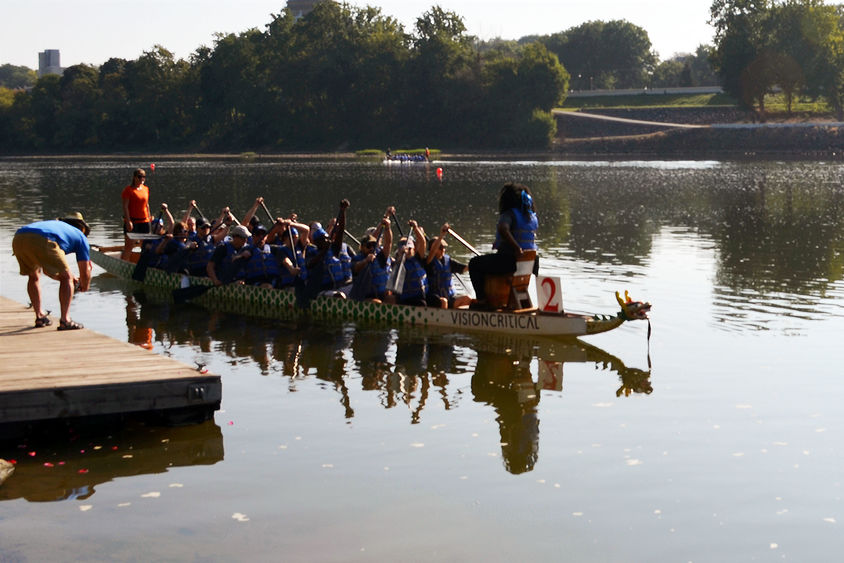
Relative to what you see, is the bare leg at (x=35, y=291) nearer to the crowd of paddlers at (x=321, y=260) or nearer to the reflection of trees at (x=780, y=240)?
the crowd of paddlers at (x=321, y=260)

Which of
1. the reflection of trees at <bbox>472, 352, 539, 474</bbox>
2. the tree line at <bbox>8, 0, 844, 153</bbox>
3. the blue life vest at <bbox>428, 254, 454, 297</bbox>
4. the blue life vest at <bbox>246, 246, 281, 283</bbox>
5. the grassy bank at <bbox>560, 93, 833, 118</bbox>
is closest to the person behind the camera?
the reflection of trees at <bbox>472, 352, 539, 474</bbox>

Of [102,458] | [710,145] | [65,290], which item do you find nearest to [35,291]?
[65,290]

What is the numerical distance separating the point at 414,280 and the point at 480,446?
263 inches

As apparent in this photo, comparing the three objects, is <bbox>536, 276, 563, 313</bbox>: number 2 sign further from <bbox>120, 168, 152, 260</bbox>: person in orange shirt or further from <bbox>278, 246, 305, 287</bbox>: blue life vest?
<bbox>120, 168, 152, 260</bbox>: person in orange shirt

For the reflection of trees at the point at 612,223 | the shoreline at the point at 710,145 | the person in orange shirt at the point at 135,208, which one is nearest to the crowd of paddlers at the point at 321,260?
the person in orange shirt at the point at 135,208

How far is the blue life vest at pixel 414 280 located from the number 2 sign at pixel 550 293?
231 centimetres

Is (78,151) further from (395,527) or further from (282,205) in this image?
(395,527)

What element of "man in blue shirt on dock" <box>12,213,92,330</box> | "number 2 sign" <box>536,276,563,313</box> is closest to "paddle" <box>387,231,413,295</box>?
"number 2 sign" <box>536,276,563,313</box>

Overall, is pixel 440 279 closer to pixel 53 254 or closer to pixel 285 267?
pixel 285 267

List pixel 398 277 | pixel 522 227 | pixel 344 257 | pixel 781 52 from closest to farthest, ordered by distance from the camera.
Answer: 1. pixel 522 227
2. pixel 398 277
3. pixel 344 257
4. pixel 781 52

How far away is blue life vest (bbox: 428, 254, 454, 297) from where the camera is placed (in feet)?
60.8

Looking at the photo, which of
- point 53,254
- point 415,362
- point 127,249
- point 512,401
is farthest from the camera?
point 127,249

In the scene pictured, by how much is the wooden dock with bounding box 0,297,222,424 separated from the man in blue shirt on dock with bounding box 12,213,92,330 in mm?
1169

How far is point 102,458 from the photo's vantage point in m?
11.6
